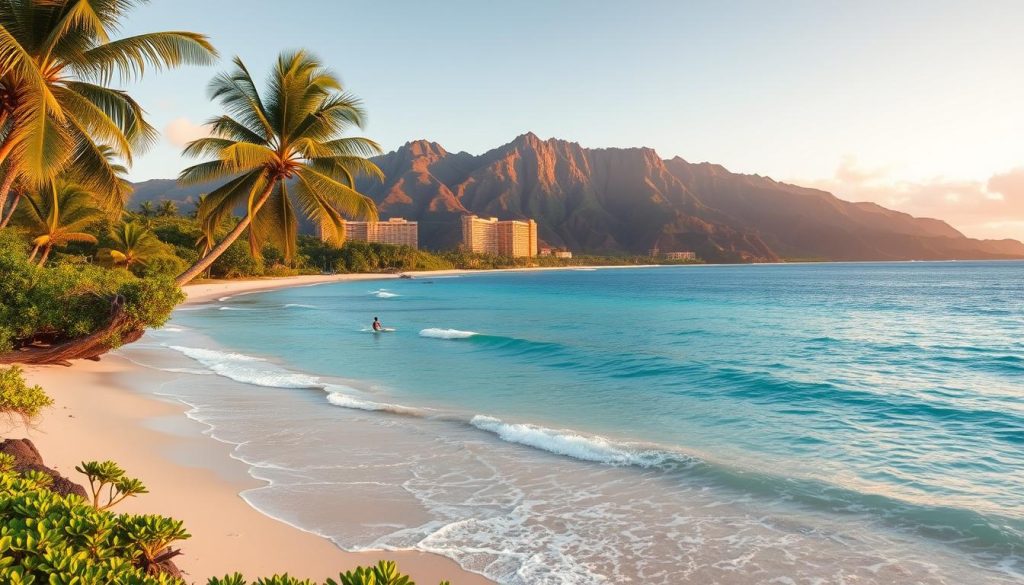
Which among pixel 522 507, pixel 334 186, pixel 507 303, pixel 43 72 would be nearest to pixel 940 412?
pixel 522 507

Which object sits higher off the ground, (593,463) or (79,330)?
(79,330)

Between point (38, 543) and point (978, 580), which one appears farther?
point (978, 580)

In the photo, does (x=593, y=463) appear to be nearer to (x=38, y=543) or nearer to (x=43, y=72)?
(x=38, y=543)

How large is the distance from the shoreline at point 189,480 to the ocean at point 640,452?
0.29m

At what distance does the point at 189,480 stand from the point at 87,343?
8.08 m

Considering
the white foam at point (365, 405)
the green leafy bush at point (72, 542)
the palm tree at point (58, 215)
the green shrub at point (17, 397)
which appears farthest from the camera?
the palm tree at point (58, 215)

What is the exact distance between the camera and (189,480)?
28.6 ft

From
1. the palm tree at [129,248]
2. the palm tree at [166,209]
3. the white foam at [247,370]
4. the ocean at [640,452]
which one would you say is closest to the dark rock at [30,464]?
the ocean at [640,452]

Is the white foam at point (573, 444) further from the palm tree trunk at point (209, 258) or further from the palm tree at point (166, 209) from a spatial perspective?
the palm tree at point (166, 209)

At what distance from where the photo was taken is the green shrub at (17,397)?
28.3 ft

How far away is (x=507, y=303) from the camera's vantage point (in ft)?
188

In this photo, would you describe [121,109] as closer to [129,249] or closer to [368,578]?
[368,578]

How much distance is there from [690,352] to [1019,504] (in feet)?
53.7

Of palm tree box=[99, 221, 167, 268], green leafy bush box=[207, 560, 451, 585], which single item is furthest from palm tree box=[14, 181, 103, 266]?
green leafy bush box=[207, 560, 451, 585]
